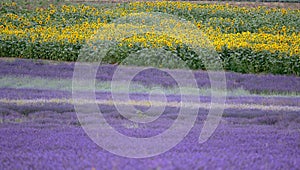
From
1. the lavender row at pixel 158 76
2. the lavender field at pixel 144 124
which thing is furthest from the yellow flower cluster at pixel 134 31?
the lavender field at pixel 144 124

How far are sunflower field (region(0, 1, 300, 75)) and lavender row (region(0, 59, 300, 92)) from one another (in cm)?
127

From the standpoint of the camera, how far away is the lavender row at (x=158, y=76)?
48.2 feet

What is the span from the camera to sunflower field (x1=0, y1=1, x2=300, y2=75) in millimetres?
17906

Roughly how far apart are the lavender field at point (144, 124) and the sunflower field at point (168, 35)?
1.63 m

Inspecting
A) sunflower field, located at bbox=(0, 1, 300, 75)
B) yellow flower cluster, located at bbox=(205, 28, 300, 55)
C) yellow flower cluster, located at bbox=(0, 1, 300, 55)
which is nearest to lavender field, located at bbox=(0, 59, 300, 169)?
sunflower field, located at bbox=(0, 1, 300, 75)

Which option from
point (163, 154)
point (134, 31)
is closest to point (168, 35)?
point (134, 31)

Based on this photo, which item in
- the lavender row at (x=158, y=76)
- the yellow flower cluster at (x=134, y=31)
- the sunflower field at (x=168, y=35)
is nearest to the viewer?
the lavender row at (x=158, y=76)

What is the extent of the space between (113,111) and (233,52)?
867cm

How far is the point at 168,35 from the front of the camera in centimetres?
1925

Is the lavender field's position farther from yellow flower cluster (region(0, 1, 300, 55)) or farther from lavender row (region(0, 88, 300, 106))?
yellow flower cluster (region(0, 1, 300, 55))

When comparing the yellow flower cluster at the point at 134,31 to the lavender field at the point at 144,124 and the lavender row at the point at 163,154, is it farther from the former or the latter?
the lavender row at the point at 163,154

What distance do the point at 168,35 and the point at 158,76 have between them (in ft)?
12.8

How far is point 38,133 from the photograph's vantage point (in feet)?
26.2

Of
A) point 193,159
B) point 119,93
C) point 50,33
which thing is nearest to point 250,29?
point 50,33
